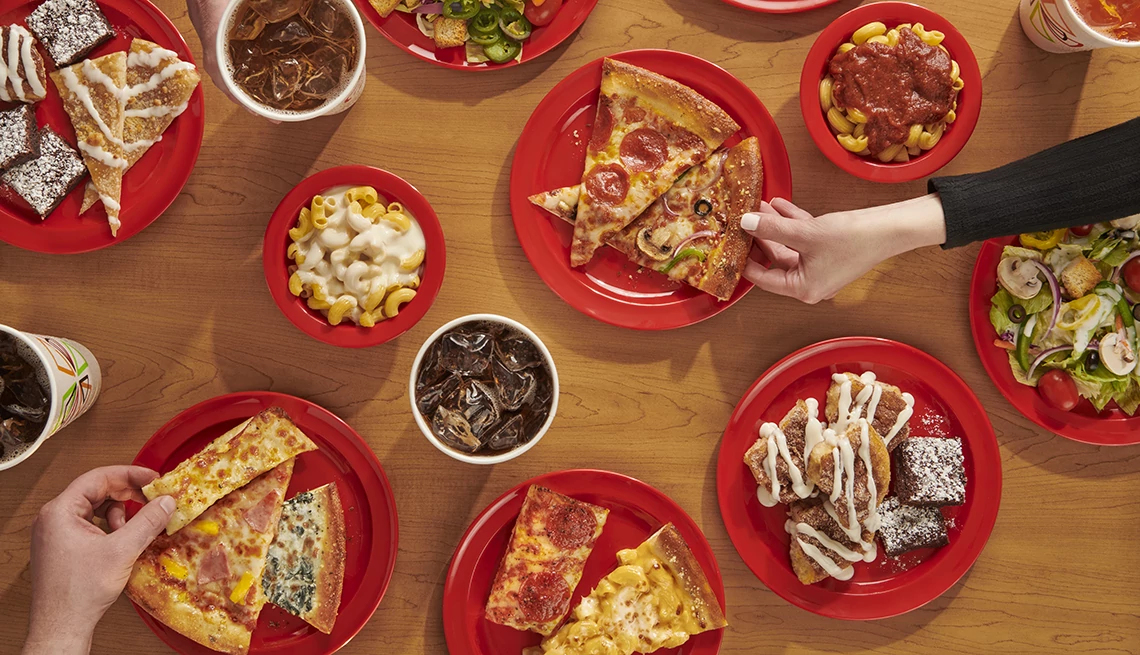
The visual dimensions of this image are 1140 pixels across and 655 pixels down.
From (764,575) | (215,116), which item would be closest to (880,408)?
(764,575)

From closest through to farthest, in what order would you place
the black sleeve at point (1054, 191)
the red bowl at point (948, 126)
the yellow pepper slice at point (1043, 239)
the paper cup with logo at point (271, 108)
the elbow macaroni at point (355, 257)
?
the paper cup with logo at point (271, 108) < the black sleeve at point (1054, 191) < the elbow macaroni at point (355, 257) < the red bowl at point (948, 126) < the yellow pepper slice at point (1043, 239)

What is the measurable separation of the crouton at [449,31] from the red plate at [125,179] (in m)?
1.08

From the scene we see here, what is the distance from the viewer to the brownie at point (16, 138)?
3.11 metres

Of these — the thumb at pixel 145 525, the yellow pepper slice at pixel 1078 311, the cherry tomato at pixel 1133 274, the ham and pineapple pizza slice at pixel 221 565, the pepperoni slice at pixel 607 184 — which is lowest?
the ham and pineapple pizza slice at pixel 221 565

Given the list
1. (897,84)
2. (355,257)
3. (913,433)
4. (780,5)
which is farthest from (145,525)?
(897,84)

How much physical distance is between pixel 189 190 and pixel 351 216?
89 cm

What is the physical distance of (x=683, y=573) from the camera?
3242mm

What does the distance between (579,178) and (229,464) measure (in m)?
1.95

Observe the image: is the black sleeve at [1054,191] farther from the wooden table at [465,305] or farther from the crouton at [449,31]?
the crouton at [449,31]

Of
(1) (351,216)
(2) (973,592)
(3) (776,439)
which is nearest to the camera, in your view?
(1) (351,216)

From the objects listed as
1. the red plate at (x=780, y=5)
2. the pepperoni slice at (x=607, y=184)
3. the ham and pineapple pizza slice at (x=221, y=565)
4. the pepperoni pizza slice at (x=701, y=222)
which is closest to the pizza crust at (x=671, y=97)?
the pepperoni pizza slice at (x=701, y=222)

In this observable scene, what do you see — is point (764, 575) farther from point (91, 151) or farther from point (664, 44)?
point (91, 151)

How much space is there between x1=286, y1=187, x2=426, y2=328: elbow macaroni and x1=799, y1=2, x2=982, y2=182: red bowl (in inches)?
69.9

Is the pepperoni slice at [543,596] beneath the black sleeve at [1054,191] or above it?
beneath
